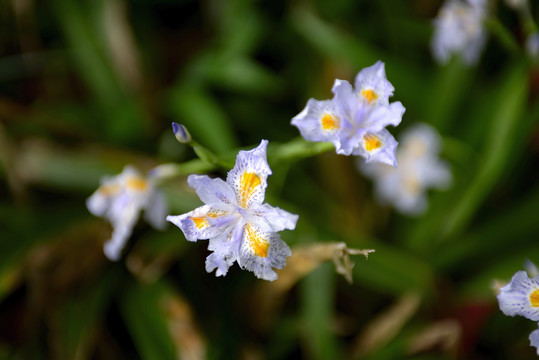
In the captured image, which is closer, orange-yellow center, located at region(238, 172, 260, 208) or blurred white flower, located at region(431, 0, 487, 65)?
orange-yellow center, located at region(238, 172, 260, 208)

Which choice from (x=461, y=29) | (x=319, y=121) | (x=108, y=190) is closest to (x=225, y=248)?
(x=319, y=121)

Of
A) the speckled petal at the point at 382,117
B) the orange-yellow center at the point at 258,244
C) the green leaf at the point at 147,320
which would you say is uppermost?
the speckled petal at the point at 382,117

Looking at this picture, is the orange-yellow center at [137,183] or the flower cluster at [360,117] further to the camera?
the orange-yellow center at [137,183]

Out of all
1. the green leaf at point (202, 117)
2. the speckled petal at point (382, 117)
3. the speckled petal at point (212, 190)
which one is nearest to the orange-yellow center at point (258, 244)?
the speckled petal at point (212, 190)

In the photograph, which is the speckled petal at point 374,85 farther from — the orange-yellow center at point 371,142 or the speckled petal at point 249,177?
the speckled petal at point 249,177

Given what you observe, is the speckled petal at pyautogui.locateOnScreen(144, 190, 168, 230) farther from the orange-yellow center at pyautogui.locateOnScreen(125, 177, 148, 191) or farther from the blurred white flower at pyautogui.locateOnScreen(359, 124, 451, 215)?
the blurred white flower at pyautogui.locateOnScreen(359, 124, 451, 215)

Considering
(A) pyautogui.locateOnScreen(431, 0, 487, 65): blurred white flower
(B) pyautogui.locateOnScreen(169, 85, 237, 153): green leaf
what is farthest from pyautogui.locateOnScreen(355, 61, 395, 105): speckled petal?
(B) pyautogui.locateOnScreen(169, 85, 237, 153): green leaf

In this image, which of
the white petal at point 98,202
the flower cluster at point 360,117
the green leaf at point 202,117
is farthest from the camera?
the green leaf at point 202,117
